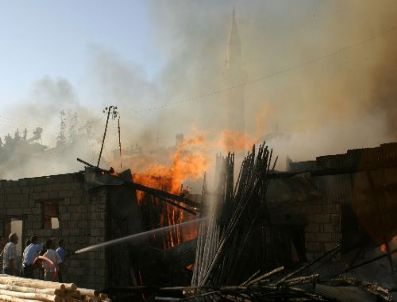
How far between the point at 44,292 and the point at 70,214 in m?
4.63

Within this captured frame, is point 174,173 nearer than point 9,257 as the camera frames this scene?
No

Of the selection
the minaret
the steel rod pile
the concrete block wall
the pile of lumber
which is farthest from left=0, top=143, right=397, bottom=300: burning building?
the minaret

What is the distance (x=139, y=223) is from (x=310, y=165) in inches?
192

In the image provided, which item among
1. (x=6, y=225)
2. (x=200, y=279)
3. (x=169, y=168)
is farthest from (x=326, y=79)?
(x=200, y=279)

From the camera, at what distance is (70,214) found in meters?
12.1

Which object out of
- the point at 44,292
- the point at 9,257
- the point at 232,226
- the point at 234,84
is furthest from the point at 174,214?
the point at 234,84

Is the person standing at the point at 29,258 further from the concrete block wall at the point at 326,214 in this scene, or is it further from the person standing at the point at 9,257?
the concrete block wall at the point at 326,214

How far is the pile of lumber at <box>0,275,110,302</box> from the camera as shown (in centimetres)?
735

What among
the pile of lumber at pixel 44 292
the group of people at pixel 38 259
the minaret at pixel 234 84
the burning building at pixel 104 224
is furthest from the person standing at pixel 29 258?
the minaret at pixel 234 84

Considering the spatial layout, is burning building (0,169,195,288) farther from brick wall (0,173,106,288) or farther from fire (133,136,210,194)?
fire (133,136,210,194)

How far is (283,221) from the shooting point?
9492mm

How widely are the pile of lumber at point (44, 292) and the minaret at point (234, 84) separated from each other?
85.1 ft

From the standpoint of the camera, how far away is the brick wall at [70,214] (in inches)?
450

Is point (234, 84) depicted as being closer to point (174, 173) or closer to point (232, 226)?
point (174, 173)
